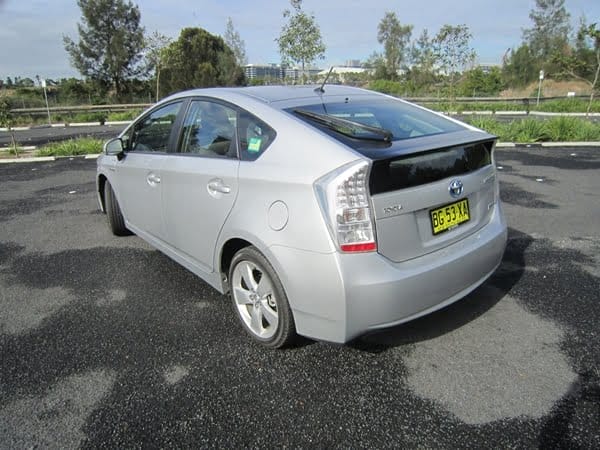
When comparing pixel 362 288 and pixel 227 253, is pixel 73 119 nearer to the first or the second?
pixel 227 253

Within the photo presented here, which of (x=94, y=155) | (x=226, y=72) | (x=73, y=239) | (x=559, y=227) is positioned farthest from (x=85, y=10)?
(x=559, y=227)

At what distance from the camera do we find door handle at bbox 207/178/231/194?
2.63m

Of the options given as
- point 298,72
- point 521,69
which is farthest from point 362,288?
point 521,69

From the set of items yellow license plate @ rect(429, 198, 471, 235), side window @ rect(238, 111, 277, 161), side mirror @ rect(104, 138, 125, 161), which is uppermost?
side window @ rect(238, 111, 277, 161)

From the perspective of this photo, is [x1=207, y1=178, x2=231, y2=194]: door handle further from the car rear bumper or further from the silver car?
the car rear bumper

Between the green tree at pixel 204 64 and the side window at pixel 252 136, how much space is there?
134 ft

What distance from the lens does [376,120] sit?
2.86m

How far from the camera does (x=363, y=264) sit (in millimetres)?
2076

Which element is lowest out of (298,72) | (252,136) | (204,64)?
(252,136)

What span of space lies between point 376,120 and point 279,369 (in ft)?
5.70

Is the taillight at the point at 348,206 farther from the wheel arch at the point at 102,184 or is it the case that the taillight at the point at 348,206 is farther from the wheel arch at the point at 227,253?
the wheel arch at the point at 102,184

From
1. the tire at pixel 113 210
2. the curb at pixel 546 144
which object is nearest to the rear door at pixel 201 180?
the tire at pixel 113 210

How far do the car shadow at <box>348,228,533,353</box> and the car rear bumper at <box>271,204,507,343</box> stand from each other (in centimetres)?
16

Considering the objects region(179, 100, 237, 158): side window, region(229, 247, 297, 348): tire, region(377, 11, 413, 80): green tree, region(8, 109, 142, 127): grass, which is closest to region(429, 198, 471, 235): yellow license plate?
region(229, 247, 297, 348): tire
